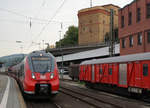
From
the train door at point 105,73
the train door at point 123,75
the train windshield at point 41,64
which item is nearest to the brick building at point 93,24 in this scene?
the train door at point 105,73

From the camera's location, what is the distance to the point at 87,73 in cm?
2539

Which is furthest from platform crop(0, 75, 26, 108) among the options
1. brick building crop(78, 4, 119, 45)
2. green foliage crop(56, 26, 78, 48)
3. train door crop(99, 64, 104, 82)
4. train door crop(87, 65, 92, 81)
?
green foliage crop(56, 26, 78, 48)

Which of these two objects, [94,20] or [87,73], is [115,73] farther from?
[94,20]

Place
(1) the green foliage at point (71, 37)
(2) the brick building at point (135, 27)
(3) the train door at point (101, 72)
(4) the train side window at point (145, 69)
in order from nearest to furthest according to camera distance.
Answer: (4) the train side window at point (145, 69) → (3) the train door at point (101, 72) → (2) the brick building at point (135, 27) → (1) the green foliage at point (71, 37)

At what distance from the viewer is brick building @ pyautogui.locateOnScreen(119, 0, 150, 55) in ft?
99.9

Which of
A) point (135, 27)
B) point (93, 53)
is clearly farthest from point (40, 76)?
point (93, 53)

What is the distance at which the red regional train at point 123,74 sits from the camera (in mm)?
14570

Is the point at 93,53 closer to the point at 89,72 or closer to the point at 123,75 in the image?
the point at 89,72

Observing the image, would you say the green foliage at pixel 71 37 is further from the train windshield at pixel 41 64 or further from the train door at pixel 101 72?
the train windshield at pixel 41 64

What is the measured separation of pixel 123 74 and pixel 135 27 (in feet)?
58.2

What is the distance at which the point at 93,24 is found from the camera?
83875mm

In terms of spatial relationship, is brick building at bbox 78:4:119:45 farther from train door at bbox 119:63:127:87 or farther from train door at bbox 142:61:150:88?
train door at bbox 142:61:150:88

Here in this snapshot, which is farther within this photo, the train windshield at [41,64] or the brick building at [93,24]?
the brick building at [93,24]

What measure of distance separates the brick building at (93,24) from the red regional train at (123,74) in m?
59.0
